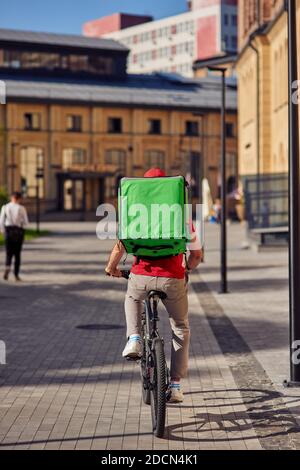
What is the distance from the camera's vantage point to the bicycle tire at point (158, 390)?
25.2ft

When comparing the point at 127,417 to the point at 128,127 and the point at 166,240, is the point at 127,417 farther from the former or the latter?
the point at 128,127

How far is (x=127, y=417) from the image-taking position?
8539 millimetres

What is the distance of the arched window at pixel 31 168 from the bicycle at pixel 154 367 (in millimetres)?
81719

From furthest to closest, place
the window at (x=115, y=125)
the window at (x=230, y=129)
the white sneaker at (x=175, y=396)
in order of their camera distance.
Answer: the window at (x=230, y=129), the window at (x=115, y=125), the white sneaker at (x=175, y=396)

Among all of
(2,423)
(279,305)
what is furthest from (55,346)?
(279,305)

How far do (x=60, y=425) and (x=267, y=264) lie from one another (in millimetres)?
22096

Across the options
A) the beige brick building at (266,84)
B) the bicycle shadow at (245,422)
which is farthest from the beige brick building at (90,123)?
the bicycle shadow at (245,422)

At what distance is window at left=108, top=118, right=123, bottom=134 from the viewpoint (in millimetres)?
94875

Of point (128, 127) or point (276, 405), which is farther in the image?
point (128, 127)

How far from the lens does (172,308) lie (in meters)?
8.46

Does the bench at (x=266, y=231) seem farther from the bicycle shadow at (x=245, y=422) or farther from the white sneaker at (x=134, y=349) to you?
the white sneaker at (x=134, y=349)

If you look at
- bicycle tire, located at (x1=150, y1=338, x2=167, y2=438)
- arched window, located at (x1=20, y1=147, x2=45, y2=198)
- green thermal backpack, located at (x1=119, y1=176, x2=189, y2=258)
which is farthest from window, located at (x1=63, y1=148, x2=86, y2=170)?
bicycle tire, located at (x1=150, y1=338, x2=167, y2=438)

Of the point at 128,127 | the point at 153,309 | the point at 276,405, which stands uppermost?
the point at 128,127

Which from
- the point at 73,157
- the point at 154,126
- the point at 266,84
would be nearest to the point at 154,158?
the point at 154,126
